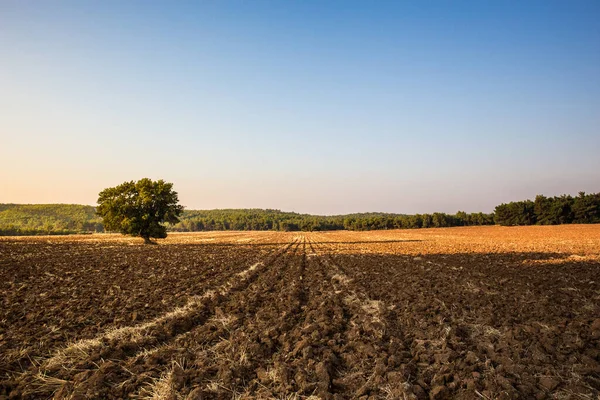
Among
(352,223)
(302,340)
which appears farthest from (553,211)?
(302,340)

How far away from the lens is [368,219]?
14962cm

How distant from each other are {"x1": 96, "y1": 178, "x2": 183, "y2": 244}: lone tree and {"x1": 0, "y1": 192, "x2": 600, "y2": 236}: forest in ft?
8.16

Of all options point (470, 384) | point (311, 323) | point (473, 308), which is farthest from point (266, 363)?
point (473, 308)

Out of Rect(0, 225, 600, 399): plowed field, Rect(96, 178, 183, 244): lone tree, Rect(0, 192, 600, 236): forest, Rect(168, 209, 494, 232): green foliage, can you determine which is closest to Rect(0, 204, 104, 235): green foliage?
Rect(0, 192, 600, 236): forest

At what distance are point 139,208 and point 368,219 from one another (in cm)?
12159

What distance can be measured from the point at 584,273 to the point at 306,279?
568 inches

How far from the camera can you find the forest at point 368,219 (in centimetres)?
9169

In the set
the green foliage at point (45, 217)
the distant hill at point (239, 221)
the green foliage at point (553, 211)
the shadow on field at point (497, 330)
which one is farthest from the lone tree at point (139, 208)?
the green foliage at point (45, 217)

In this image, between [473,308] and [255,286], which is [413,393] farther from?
[255,286]

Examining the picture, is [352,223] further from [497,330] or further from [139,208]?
[497,330]

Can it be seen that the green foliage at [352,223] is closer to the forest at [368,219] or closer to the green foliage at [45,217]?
the forest at [368,219]

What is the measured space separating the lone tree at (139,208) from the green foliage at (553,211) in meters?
107

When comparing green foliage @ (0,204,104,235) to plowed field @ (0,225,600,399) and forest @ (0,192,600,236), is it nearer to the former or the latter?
forest @ (0,192,600,236)

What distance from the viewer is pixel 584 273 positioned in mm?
15820
